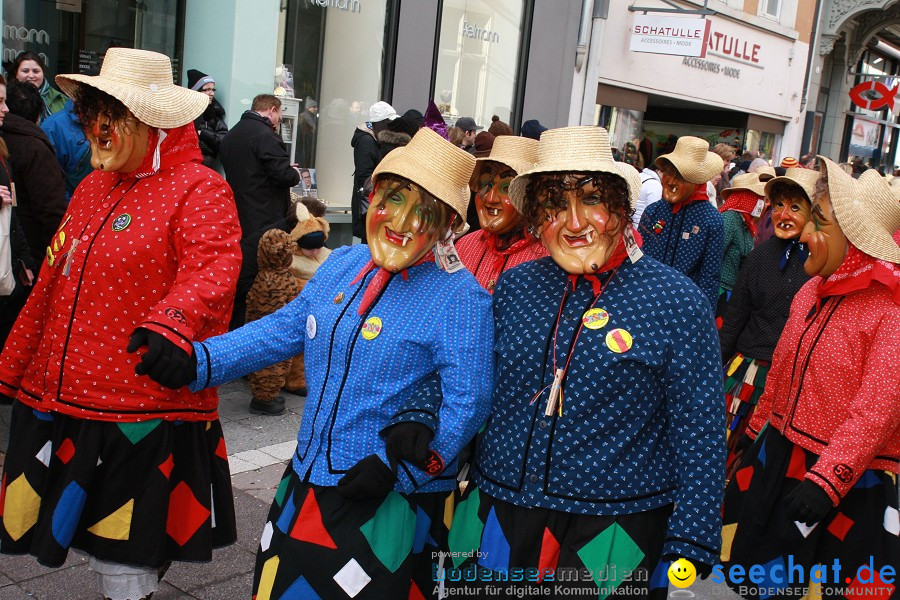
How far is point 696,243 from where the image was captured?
21.3ft

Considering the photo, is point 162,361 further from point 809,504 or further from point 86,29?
point 86,29

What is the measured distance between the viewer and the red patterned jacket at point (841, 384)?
320 centimetres

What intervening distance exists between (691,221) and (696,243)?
16cm

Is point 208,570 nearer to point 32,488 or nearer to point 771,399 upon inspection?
point 32,488

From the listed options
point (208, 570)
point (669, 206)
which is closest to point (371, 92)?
point (669, 206)

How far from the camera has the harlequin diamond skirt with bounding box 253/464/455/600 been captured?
2.65 m

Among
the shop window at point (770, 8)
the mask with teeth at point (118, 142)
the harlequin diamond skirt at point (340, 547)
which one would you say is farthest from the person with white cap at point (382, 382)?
the shop window at point (770, 8)

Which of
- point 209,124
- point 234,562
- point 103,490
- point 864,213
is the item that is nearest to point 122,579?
point 103,490

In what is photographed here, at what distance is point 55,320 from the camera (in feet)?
10.5

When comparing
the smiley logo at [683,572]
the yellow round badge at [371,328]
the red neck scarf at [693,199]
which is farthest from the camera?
the red neck scarf at [693,199]

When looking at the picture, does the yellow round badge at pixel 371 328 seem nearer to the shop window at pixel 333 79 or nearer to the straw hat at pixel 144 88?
the straw hat at pixel 144 88

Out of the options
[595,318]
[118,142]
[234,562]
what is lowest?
[234,562]

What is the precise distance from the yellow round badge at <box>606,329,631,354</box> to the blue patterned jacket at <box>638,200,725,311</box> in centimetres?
407

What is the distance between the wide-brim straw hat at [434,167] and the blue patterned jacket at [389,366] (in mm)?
223
